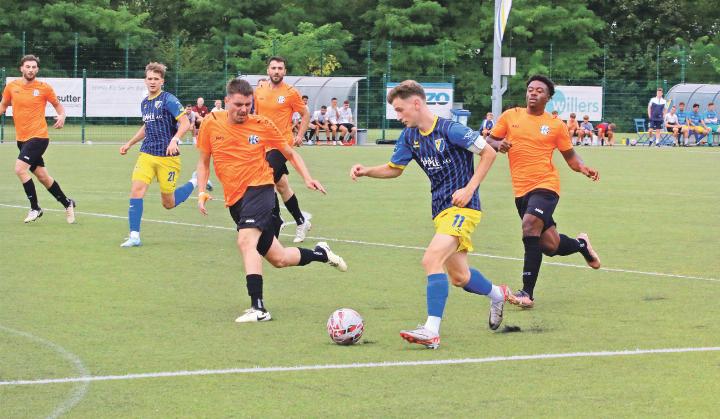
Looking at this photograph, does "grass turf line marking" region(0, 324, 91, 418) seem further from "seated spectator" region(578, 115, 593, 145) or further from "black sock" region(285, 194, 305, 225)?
"seated spectator" region(578, 115, 593, 145)

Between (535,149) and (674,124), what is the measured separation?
35.3m

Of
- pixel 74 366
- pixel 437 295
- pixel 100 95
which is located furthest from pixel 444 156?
pixel 100 95

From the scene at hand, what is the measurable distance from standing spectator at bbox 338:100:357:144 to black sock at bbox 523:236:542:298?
1264 inches

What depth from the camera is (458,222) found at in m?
8.21

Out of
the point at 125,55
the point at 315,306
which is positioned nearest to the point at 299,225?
the point at 315,306

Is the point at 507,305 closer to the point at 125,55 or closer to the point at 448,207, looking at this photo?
the point at 448,207

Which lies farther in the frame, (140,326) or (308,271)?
(308,271)

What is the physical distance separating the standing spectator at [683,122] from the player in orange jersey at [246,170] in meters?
36.1

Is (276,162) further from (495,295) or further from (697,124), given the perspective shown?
(697,124)

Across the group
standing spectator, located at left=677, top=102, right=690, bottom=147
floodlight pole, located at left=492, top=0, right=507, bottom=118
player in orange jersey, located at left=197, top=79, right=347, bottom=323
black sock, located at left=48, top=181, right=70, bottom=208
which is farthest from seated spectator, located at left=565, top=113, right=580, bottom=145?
player in orange jersey, located at left=197, top=79, right=347, bottom=323

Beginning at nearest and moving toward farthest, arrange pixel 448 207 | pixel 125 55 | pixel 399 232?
pixel 448 207 → pixel 399 232 → pixel 125 55

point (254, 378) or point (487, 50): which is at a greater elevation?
point (487, 50)

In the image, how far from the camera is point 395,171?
8.66 meters

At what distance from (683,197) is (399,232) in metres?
7.42
